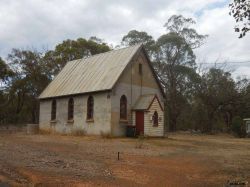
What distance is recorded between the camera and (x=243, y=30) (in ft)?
45.8

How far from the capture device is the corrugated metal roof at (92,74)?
3506 centimetres

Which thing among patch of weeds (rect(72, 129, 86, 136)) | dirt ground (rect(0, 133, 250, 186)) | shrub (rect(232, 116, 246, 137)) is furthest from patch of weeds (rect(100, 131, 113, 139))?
shrub (rect(232, 116, 246, 137))

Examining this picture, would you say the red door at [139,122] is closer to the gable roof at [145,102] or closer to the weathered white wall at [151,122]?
the weathered white wall at [151,122]

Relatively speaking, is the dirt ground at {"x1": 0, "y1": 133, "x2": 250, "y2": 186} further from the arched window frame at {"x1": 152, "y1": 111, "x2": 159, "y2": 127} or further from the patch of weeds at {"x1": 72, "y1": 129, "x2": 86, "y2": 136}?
the patch of weeds at {"x1": 72, "y1": 129, "x2": 86, "y2": 136}

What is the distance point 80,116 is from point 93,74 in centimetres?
390

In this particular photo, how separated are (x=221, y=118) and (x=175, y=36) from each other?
53.6ft

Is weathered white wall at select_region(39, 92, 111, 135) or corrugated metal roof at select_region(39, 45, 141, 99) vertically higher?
corrugated metal roof at select_region(39, 45, 141, 99)

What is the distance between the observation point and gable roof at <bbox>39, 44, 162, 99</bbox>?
35031mm

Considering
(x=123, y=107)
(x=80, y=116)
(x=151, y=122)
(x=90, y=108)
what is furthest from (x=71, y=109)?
(x=151, y=122)

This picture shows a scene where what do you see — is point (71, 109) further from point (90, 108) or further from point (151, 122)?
point (151, 122)

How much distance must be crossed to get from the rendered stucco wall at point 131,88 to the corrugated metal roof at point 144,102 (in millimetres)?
391

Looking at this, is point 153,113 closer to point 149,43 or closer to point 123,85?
point 123,85

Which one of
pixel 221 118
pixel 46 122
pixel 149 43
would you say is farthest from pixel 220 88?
pixel 46 122

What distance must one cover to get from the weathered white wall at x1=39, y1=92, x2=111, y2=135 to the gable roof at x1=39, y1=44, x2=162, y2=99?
72 cm
